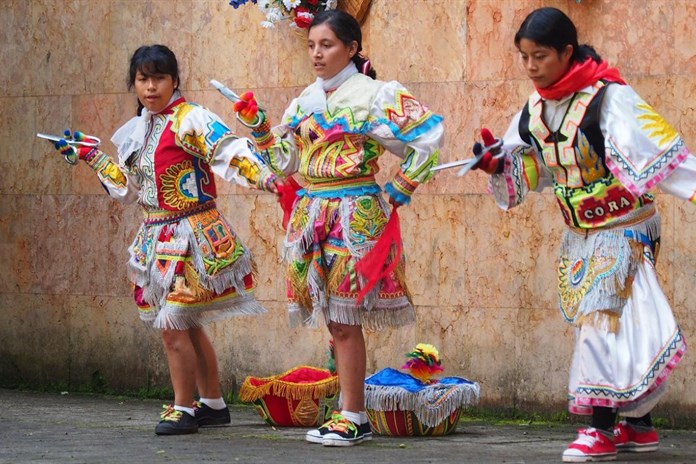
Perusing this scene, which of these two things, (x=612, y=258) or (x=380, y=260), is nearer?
(x=612, y=258)

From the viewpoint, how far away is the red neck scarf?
20.8 feet

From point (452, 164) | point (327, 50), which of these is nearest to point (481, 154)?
point (452, 164)

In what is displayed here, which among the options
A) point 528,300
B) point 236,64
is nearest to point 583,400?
point 528,300

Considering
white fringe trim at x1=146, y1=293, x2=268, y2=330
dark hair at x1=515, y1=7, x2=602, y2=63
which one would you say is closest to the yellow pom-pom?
white fringe trim at x1=146, y1=293, x2=268, y2=330

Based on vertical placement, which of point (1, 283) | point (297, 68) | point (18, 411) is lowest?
point (18, 411)

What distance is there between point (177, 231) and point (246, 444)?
47.7 inches

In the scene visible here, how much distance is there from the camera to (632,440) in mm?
6750

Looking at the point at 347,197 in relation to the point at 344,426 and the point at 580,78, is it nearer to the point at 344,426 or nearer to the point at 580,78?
the point at 344,426

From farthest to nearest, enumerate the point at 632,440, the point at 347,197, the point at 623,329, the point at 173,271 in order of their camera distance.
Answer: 1. the point at 173,271
2. the point at 347,197
3. the point at 632,440
4. the point at 623,329

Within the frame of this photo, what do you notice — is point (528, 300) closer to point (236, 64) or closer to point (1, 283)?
point (236, 64)

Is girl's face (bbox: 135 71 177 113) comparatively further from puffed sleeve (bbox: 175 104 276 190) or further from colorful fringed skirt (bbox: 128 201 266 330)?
colorful fringed skirt (bbox: 128 201 266 330)

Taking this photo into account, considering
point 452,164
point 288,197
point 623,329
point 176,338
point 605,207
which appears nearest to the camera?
point 623,329

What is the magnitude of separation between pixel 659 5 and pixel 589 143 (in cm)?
195

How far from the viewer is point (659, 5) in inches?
314
